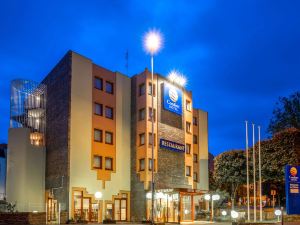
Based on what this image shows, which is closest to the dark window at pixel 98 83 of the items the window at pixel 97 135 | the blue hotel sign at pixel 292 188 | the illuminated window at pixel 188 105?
the window at pixel 97 135

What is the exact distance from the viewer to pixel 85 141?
152 feet

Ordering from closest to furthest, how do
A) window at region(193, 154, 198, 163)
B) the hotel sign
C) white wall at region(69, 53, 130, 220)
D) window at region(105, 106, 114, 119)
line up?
1. white wall at region(69, 53, 130, 220)
2. window at region(105, 106, 114, 119)
3. the hotel sign
4. window at region(193, 154, 198, 163)

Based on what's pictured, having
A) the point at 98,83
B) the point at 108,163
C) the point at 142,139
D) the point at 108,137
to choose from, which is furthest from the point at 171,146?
the point at 98,83

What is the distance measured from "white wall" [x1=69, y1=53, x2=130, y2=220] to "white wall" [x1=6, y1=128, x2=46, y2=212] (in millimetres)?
4460

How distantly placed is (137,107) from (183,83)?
813cm

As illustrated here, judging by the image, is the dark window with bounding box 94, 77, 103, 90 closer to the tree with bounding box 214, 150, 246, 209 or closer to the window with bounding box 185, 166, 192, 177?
the window with bounding box 185, 166, 192, 177

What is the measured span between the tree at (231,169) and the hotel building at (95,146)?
9818 mm

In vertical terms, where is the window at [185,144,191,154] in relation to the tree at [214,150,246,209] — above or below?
above

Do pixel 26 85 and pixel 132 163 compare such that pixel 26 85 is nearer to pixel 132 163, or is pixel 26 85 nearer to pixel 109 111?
pixel 109 111

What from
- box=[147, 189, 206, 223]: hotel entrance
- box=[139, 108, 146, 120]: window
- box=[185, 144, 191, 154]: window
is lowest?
box=[147, 189, 206, 223]: hotel entrance

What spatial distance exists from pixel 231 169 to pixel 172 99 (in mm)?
14854

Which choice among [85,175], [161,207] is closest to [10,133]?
[85,175]

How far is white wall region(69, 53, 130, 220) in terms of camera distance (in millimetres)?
45094

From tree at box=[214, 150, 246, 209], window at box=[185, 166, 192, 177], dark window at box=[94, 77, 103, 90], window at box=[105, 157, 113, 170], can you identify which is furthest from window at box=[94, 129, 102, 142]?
tree at box=[214, 150, 246, 209]
